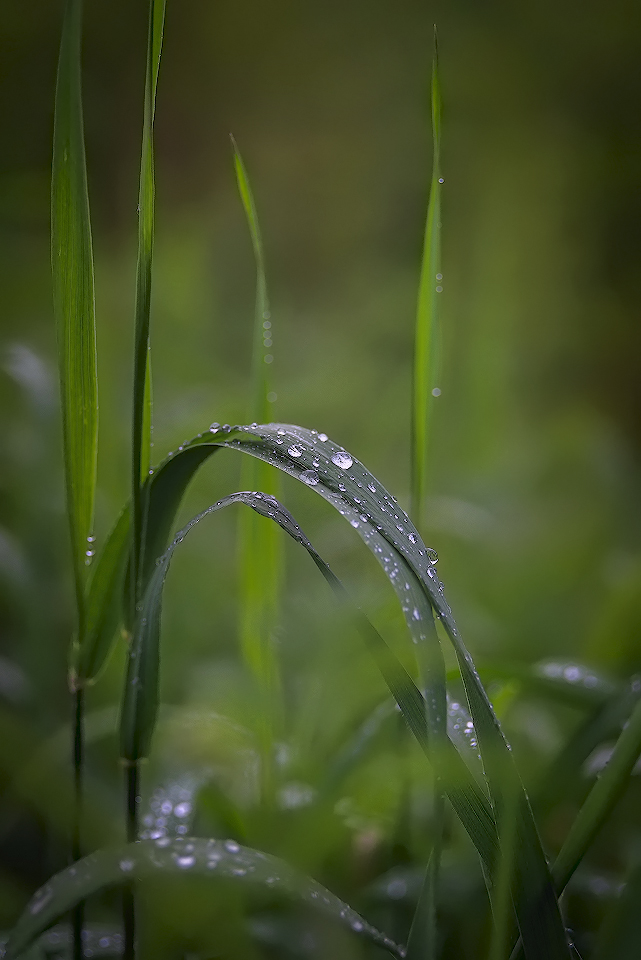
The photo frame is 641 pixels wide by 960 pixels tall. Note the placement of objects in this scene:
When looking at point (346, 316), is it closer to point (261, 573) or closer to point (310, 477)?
point (261, 573)

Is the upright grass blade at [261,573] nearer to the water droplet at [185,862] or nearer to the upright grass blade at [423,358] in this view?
the upright grass blade at [423,358]

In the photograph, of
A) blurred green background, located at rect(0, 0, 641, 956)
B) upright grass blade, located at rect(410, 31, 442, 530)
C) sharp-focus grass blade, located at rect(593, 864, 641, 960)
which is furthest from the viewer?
blurred green background, located at rect(0, 0, 641, 956)

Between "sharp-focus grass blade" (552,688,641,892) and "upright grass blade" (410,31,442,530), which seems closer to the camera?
"sharp-focus grass blade" (552,688,641,892)

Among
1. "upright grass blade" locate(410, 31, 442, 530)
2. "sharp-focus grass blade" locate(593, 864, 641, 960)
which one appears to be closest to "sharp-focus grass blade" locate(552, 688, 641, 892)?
"sharp-focus grass blade" locate(593, 864, 641, 960)

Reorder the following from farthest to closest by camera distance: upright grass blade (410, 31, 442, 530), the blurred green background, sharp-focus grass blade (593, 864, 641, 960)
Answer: the blurred green background < upright grass blade (410, 31, 442, 530) < sharp-focus grass blade (593, 864, 641, 960)

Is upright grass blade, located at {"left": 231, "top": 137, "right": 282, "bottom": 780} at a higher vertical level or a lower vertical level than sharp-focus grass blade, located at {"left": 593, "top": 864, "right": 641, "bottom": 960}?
higher

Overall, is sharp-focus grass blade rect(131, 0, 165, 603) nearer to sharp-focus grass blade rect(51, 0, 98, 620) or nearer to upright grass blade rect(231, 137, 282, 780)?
sharp-focus grass blade rect(51, 0, 98, 620)
